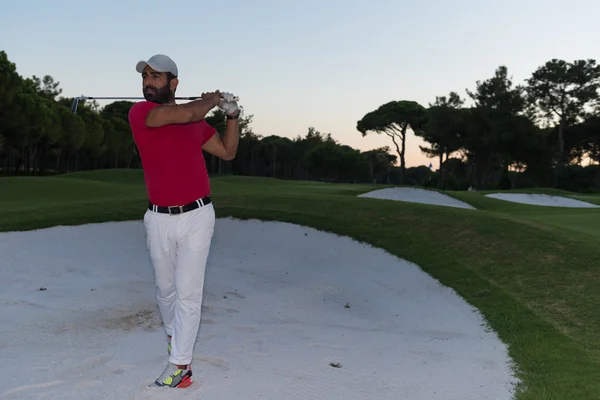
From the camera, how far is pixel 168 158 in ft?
14.4

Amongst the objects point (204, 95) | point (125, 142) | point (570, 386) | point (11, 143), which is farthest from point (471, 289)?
point (125, 142)

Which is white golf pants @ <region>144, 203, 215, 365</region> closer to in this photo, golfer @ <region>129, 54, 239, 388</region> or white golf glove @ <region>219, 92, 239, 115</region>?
golfer @ <region>129, 54, 239, 388</region>

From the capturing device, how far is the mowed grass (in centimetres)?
Answer: 601

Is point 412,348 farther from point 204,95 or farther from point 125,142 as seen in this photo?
point 125,142

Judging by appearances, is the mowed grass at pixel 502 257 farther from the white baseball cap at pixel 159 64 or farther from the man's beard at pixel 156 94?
the white baseball cap at pixel 159 64

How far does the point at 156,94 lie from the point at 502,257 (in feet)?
28.1

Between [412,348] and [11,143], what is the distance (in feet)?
190

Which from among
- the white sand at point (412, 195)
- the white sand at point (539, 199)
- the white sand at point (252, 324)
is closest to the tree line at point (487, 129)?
the white sand at point (539, 199)

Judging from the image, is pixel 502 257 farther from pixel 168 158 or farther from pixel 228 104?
pixel 168 158

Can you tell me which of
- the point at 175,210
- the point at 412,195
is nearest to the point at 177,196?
the point at 175,210

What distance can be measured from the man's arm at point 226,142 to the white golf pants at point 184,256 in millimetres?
627

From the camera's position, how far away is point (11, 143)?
53844 mm

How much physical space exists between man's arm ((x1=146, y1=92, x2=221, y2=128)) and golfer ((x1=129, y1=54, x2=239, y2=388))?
5cm

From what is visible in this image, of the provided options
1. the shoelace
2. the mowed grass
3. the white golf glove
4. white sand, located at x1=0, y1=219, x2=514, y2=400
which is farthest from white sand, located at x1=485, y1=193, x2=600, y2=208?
the shoelace
